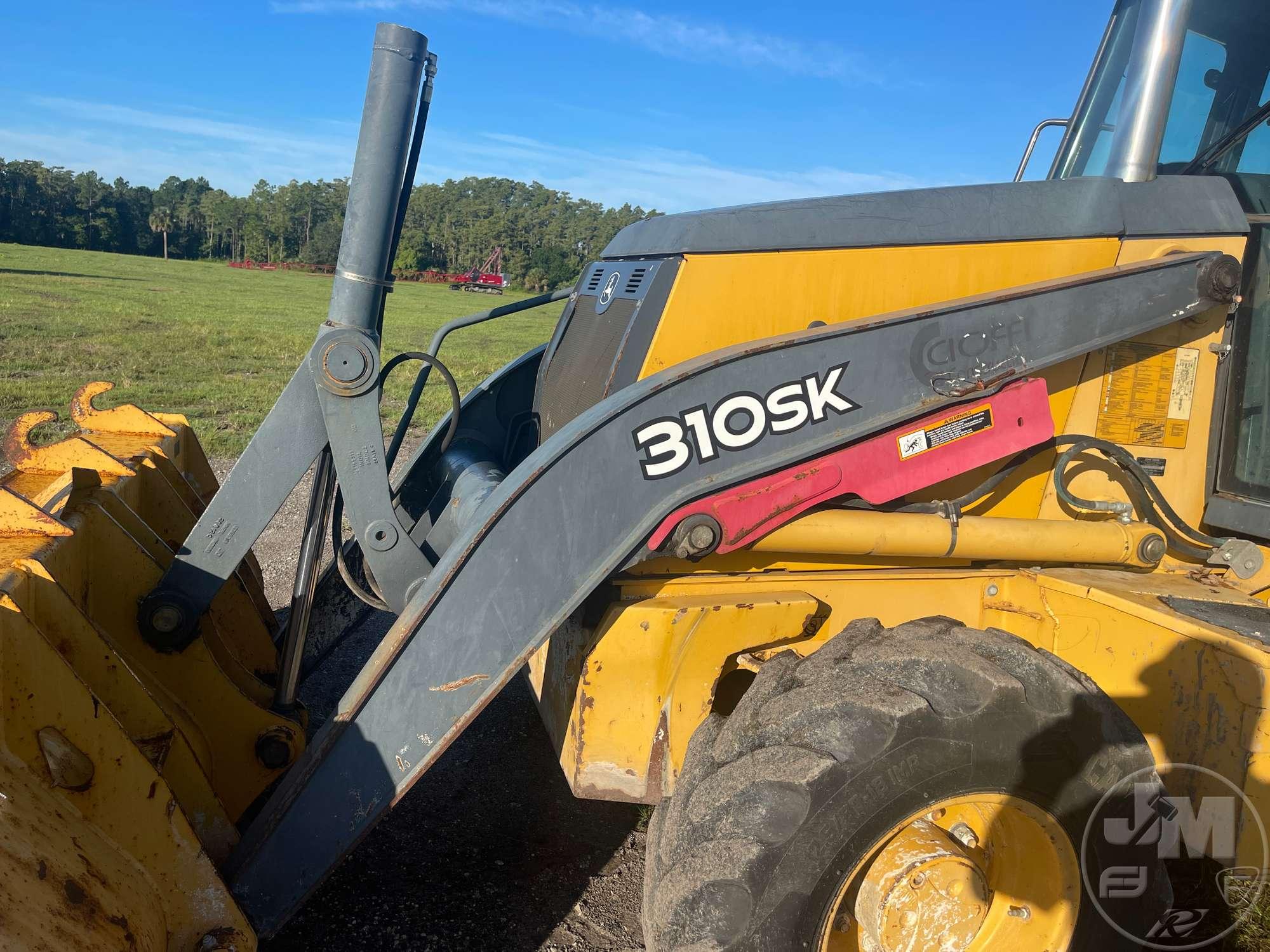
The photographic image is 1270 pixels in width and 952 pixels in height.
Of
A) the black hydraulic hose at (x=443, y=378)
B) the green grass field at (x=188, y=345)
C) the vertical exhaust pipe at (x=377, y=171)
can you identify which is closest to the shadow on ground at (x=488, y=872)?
the black hydraulic hose at (x=443, y=378)

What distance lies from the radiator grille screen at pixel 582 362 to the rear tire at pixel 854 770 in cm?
104

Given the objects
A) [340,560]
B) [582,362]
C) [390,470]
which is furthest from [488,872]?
[582,362]

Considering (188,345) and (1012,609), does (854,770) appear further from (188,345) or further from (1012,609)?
(188,345)

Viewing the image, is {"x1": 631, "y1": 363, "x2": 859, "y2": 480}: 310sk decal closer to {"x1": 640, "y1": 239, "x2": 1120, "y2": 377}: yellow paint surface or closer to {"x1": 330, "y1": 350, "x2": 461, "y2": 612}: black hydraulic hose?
{"x1": 640, "y1": 239, "x2": 1120, "y2": 377}: yellow paint surface

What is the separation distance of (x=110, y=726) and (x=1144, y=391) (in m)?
2.95

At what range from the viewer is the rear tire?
2154 mm

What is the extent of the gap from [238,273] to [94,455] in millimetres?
63203

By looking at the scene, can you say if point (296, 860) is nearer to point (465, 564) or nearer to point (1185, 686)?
point (465, 564)

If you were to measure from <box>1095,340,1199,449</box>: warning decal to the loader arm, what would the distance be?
0.90 meters

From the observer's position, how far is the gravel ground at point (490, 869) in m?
→ 2.96

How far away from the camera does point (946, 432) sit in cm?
262

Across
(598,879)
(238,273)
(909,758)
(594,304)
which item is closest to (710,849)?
(909,758)

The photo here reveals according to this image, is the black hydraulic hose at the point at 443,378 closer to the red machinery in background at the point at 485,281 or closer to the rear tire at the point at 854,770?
the rear tire at the point at 854,770

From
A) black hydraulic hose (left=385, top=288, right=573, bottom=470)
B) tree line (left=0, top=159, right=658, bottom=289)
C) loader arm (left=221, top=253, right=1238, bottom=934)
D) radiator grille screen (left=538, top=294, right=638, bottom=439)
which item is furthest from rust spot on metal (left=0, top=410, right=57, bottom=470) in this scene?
tree line (left=0, top=159, right=658, bottom=289)
